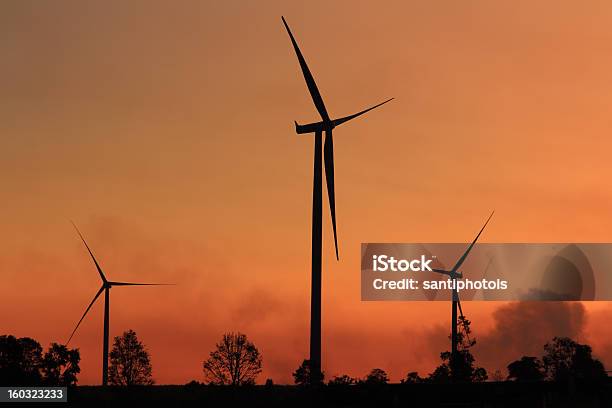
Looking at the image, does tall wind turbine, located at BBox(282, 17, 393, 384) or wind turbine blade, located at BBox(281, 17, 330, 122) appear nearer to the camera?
tall wind turbine, located at BBox(282, 17, 393, 384)

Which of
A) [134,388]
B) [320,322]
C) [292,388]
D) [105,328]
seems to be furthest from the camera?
[105,328]

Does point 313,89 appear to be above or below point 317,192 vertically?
above

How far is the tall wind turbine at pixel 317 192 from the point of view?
304 feet

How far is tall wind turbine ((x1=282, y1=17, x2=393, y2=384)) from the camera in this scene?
9275cm

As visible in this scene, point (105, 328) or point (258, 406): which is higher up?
point (105, 328)

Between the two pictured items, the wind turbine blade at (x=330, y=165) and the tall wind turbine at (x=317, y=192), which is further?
the wind turbine blade at (x=330, y=165)

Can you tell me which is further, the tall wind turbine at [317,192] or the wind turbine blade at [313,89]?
the wind turbine blade at [313,89]

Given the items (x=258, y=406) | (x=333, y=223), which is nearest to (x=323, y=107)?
(x=333, y=223)

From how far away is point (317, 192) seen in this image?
99.7m

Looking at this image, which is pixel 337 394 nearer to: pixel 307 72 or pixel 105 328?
pixel 307 72

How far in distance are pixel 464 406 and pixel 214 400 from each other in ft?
90.7

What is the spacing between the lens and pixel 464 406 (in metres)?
114

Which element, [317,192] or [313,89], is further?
[313,89]

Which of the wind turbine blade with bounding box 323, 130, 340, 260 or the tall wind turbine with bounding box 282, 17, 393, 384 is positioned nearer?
the tall wind turbine with bounding box 282, 17, 393, 384
